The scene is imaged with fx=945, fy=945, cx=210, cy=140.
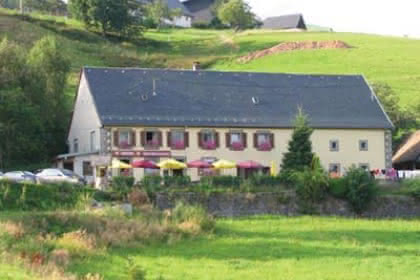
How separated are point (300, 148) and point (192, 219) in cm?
2388

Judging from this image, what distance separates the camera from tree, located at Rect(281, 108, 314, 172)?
195 ft

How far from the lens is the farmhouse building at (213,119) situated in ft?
201

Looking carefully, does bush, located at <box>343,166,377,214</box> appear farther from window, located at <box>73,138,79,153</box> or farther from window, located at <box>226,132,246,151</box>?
window, located at <box>73,138,79,153</box>

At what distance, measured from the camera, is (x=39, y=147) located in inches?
2566

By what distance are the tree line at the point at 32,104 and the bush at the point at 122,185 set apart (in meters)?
14.2

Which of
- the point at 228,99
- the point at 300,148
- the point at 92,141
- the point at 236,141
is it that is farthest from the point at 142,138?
the point at 300,148

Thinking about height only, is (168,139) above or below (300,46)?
below

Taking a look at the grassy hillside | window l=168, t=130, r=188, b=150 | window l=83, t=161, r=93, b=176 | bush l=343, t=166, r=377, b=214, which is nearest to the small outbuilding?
the grassy hillside

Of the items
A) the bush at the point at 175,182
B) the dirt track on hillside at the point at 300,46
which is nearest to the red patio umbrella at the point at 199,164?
the bush at the point at 175,182

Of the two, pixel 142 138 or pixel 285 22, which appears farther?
pixel 285 22

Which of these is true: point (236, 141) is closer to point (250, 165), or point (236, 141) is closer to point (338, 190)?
point (250, 165)

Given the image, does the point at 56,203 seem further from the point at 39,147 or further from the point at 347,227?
the point at 39,147

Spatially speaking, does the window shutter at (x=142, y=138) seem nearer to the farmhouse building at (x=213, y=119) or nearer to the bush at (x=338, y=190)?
the farmhouse building at (x=213, y=119)

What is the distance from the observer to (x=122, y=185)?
157 feet
